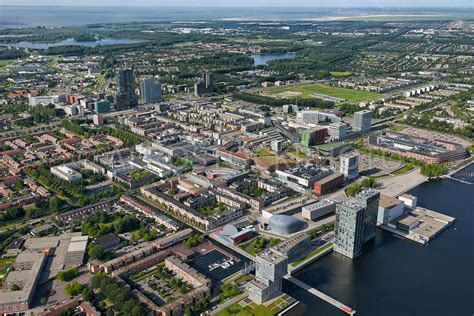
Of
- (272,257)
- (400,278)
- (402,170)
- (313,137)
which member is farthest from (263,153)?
(272,257)

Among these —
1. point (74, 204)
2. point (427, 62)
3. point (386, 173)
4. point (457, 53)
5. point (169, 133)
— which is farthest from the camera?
point (457, 53)

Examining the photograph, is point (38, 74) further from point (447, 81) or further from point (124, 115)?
point (447, 81)

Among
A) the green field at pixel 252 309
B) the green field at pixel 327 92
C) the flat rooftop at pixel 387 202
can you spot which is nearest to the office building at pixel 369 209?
the flat rooftop at pixel 387 202

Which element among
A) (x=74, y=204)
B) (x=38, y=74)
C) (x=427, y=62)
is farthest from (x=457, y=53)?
(x=74, y=204)

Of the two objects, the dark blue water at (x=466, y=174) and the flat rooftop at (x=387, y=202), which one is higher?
the flat rooftop at (x=387, y=202)

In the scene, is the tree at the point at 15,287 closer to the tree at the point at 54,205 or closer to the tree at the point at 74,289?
the tree at the point at 74,289

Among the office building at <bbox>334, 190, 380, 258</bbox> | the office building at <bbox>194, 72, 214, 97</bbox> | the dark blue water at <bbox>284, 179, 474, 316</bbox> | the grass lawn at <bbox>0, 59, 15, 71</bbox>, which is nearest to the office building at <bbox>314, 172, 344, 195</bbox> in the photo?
the dark blue water at <bbox>284, 179, 474, 316</bbox>

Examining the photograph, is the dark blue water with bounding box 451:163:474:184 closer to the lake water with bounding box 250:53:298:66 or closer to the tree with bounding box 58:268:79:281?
the tree with bounding box 58:268:79:281

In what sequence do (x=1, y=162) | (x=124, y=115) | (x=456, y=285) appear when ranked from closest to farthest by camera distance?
(x=456, y=285)
(x=1, y=162)
(x=124, y=115)
